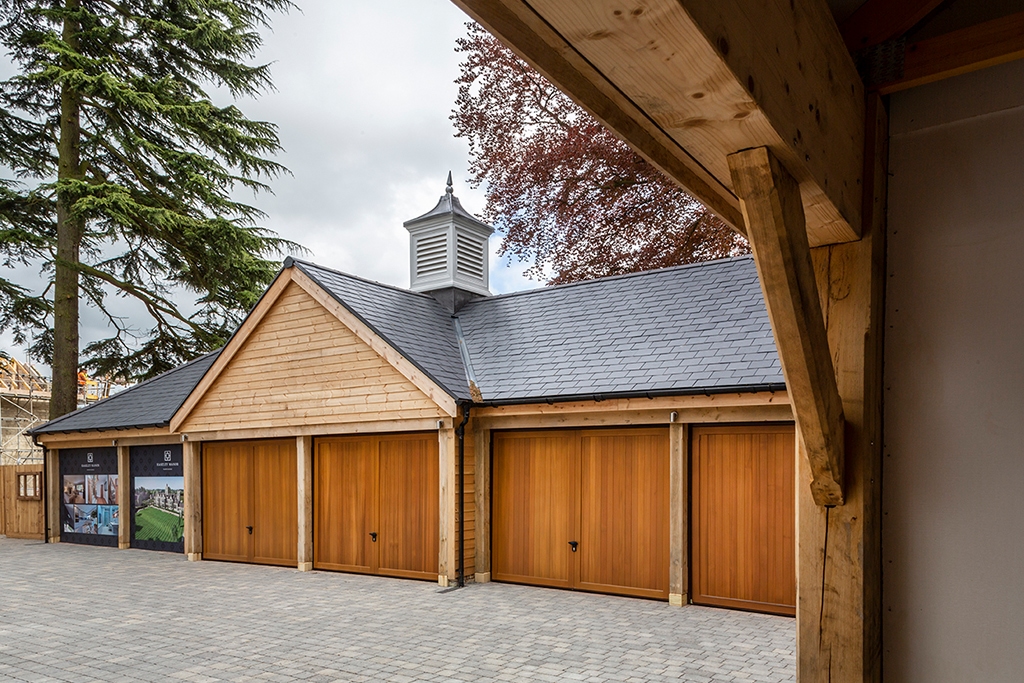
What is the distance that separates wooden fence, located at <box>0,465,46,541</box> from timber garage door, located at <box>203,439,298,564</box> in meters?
6.27

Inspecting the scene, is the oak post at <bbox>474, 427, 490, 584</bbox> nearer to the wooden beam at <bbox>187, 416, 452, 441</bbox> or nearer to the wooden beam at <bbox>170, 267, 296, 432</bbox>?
the wooden beam at <bbox>187, 416, 452, 441</bbox>

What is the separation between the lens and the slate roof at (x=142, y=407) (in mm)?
14502

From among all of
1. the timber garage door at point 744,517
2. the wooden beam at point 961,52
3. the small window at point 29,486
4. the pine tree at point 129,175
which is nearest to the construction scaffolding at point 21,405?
the pine tree at point 129,175

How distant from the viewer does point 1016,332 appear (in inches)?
102

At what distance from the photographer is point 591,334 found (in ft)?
36.5

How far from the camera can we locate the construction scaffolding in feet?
111

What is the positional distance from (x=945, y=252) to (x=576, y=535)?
7.51m

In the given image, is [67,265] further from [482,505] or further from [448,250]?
[482,505]

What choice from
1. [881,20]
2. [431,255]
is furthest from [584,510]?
[881,20]

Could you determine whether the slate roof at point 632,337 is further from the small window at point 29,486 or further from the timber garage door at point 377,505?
the small window at point 29,486

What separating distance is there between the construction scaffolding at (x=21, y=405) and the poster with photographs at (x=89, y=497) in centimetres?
2000

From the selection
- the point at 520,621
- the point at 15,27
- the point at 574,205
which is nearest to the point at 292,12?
the point at 15,27

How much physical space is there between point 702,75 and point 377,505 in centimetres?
1037

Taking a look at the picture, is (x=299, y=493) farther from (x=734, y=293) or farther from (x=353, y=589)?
(x=734, y=293)
